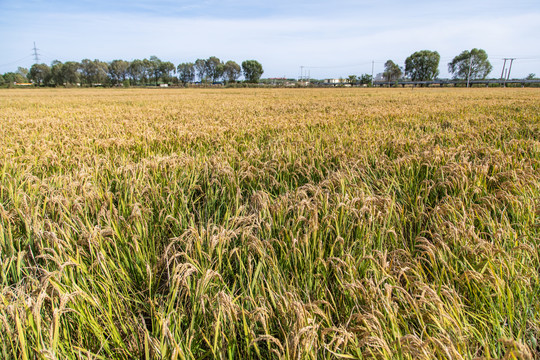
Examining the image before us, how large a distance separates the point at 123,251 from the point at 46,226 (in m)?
0.61

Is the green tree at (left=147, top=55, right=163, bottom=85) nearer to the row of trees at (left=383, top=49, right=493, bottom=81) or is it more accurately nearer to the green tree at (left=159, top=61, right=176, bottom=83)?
the green tree at (left=159, top=61, right=176, bottom=83)

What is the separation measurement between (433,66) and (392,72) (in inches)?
774

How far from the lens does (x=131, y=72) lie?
160250 mm

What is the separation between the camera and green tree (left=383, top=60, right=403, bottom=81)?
147 meters

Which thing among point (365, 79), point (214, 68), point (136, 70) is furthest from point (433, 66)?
point (136, 70)

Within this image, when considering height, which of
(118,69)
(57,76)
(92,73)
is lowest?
(57,76)

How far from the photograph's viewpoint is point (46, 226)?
2.04 m

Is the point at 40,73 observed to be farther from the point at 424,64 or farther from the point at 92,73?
the point at 424,64

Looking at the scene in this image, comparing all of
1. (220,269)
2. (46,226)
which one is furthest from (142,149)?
(220,269)

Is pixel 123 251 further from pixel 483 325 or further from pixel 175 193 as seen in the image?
pixel 483 325

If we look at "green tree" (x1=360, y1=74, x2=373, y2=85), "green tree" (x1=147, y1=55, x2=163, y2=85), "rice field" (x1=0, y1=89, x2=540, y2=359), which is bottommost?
"rice field" (x1=0, y1=89, x2=540, y2=359)

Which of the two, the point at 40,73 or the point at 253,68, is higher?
the point at 253,68

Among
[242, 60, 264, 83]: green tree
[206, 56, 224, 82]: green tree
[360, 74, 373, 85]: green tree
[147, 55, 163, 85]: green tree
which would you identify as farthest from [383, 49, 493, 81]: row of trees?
[147, 55, 163, 85]: green tree

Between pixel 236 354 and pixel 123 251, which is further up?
pixel 123 251
